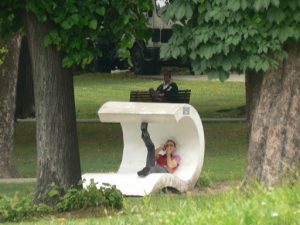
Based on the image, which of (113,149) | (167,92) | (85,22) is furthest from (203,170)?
(85,22)

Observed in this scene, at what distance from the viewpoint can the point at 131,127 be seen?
51.8 ft

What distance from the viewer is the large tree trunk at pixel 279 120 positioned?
10.9 metres

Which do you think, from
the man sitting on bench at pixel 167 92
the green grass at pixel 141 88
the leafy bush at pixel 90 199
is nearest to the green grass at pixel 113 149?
the man sitting on bench at pixel 167 92

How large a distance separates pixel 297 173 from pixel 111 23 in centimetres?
338

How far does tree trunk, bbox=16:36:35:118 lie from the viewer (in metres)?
28.2

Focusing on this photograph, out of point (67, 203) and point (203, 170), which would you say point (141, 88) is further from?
point (67, 203)

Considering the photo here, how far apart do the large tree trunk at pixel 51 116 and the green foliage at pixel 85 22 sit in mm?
180

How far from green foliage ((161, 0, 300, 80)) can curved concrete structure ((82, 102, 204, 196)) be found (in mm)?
3520

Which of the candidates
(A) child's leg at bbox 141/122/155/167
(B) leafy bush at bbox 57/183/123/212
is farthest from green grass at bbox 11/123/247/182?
(B) leafy bush at bbox 57/183/123/212

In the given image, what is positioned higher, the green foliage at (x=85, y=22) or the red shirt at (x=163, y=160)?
the green foliage at (x=85, y=22)

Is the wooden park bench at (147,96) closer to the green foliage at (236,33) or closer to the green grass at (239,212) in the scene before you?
the green foliage at (236,33)

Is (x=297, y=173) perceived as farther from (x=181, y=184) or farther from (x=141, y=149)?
(x=141, y=149)

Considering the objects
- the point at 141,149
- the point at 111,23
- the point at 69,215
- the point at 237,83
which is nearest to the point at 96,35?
the point at 111,23

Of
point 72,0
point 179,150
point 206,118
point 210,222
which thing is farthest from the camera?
point 206,118
